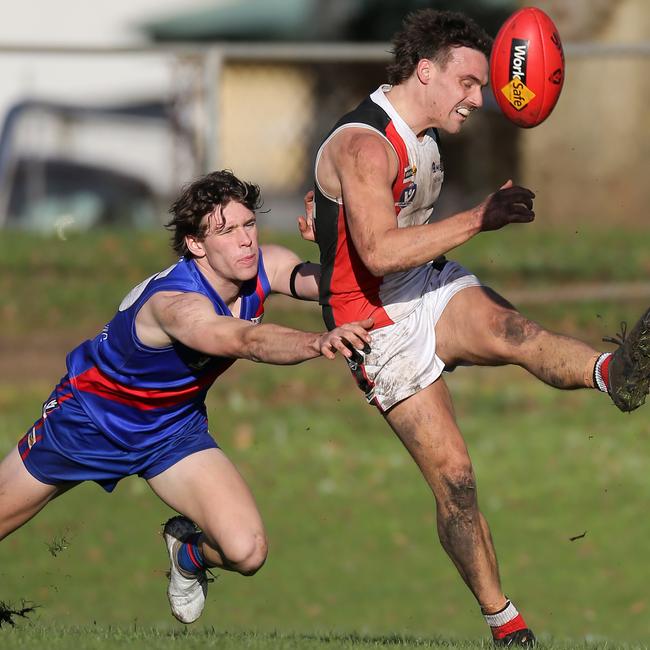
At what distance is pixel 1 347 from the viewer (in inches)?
576

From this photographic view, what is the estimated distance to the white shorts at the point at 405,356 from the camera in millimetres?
6633

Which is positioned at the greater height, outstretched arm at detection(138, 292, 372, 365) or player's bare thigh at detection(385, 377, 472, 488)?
outstretched arm at detection(138, 292, 372, 365)

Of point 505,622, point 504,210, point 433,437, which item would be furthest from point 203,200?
point 505,622

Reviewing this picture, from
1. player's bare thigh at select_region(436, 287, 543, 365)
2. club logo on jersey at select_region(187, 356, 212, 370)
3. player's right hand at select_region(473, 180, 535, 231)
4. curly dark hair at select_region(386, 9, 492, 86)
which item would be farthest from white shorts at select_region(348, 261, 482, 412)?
curly dark hair at select_region(386, 9, 492, 86)

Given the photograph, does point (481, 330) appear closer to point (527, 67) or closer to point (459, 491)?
point (459, 491)

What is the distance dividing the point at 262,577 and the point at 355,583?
2.20ft

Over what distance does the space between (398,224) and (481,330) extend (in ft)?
1.98

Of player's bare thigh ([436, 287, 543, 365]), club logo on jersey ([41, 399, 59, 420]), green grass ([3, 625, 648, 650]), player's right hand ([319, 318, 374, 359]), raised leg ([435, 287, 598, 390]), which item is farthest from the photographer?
club logo on jersey ([41, 399, 59, 420])

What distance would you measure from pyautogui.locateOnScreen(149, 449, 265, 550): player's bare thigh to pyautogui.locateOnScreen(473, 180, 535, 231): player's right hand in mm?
1618

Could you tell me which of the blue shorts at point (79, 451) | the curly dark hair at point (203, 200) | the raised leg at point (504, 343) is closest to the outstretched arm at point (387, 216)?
the curly dark hair at point (203, 200)

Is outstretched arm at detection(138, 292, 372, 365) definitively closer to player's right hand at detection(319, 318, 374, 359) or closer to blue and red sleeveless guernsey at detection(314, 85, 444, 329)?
player's right hand at detection(319, 318, 374, 359)

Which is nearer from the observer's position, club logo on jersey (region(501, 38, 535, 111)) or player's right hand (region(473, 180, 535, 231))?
player's right hand (region(473, 180, 535, 231))

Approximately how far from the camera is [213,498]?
6496 millimetres

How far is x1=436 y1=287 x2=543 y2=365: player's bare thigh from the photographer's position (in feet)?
21.5
